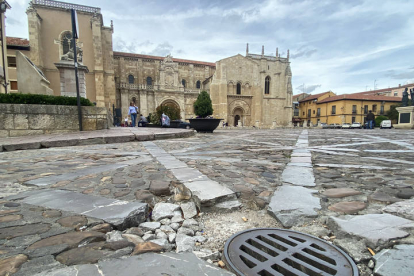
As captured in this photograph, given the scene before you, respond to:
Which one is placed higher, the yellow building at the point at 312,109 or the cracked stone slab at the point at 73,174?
the yellow building at the point at 312,109

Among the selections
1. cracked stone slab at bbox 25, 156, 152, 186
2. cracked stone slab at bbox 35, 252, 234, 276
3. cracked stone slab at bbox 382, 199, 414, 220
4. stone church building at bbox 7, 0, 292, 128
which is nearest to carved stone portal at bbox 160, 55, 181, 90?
stone church building at bbox 7, 0, 292, 128

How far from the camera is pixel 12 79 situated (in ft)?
60.6

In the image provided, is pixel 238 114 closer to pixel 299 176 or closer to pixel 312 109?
pixel 312 109

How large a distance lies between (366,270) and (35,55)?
2735cm

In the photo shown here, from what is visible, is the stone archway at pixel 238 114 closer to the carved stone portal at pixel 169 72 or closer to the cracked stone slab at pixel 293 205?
the carved stone portal at pixel 169 72

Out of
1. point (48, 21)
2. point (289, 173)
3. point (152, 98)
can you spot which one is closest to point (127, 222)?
point (289, 173)

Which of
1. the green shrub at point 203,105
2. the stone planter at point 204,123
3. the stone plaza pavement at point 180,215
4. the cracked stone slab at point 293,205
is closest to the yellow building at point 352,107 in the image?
the green shrub at point 203,105

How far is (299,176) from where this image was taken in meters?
2.37

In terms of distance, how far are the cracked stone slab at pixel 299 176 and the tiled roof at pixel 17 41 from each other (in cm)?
2700

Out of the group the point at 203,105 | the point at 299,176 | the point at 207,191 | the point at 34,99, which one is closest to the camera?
the point at 207,191

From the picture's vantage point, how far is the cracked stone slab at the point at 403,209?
4.64ft

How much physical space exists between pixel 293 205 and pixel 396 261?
2.16 feet

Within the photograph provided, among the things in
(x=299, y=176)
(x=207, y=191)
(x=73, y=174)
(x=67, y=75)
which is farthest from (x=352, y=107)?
(x=73, y=174)

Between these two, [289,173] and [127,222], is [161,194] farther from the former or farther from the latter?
[289,173]
